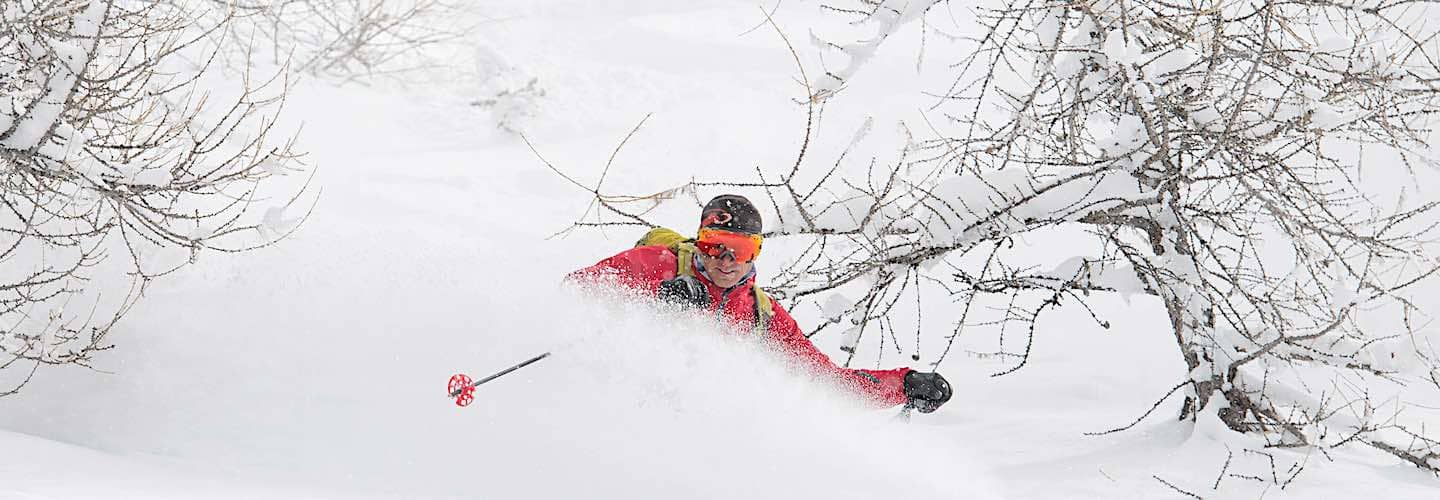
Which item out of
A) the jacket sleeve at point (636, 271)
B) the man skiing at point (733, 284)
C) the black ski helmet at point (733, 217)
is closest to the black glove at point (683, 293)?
the man skiing at point (733, 284)

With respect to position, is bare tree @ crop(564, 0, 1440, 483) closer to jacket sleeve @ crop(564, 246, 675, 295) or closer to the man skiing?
the man skiing

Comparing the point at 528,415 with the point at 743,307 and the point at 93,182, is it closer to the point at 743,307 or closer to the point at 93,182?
the point at 743,307

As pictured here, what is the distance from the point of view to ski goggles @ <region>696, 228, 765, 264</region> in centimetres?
499

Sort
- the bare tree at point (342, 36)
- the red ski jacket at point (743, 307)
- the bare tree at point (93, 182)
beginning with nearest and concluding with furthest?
1. the bare tree at point (93, 182)
2. the red ski jacket at point (743, 307)
3. the bare tree at point (342, 36)

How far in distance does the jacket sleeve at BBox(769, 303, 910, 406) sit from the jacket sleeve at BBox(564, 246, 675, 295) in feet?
1.86

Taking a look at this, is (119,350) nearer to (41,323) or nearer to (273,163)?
(41,323)

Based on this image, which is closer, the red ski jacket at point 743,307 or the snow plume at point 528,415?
the snow plume at point 528,415

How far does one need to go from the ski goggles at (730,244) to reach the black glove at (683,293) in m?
0.18

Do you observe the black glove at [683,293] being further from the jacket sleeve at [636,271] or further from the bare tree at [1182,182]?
the bare tree at [1182,182]

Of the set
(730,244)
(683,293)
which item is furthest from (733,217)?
(683,293)

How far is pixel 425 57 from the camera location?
19406mm

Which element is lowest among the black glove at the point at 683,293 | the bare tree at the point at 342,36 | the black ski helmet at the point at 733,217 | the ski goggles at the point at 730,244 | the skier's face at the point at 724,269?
the black glove at the point at 683,293

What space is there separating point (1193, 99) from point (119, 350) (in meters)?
5.21

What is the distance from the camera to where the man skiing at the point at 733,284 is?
5.00 m
